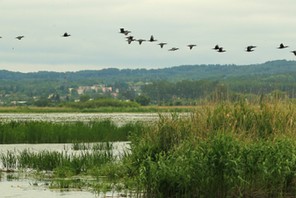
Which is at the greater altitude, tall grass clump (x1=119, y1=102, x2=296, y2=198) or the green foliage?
the green foliage

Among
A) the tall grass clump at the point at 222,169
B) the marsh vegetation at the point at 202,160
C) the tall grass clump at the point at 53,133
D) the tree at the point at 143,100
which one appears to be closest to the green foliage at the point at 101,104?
the tree at the point at 143,100

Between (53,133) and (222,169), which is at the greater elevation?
(53,133)

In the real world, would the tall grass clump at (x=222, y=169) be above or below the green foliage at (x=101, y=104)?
below

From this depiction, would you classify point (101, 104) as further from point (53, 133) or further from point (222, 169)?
point (222, 169)

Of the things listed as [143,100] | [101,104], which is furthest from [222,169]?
[143,100]

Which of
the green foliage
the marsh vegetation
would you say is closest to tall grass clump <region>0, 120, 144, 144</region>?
the marsh vegetation

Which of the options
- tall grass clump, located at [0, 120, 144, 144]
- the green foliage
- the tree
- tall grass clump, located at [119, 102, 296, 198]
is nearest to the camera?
tall grass clump, located at [119, 102, 296, 198]

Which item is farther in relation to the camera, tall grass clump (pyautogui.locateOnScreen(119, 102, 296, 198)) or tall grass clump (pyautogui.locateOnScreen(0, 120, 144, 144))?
tall grass clump (pyautogui.locateOnScreen(0, 120, 144, 144))

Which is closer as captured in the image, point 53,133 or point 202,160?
point 202,160

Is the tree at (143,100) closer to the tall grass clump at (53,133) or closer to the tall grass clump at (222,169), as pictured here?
the tall grass clump at (53,133)

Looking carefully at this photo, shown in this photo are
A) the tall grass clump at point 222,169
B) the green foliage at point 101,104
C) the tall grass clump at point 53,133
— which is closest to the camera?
the tall grass clump at point 222,169

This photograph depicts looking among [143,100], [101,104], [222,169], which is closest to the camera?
[222,169]

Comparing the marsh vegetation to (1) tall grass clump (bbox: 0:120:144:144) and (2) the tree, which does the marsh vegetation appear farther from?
(2) the tree

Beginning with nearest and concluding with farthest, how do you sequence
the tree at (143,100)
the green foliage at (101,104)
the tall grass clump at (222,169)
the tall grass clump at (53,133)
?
1. the tall grass clump at (222,169)
2. the tall grass clump at (53,133)
3. the green foliage at (101,104)
4. the tree at (143,100)
